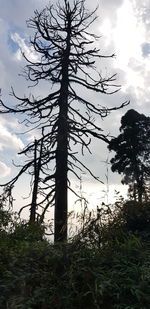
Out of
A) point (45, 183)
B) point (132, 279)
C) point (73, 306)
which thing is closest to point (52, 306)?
point (73, 306)

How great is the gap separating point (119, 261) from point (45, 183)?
28.7ft

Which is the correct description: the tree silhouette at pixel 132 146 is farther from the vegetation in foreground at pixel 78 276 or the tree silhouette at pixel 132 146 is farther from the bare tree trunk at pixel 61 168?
the vegetation in foreground at pixel 78 276

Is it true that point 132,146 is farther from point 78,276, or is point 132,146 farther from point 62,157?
point 78,276

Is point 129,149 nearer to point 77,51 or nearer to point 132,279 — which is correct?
point 77,51

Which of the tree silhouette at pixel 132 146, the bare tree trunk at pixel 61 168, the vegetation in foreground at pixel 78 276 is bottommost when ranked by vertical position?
the vegetation in foreground at pixel 78 276

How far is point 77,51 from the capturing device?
47.8 ft

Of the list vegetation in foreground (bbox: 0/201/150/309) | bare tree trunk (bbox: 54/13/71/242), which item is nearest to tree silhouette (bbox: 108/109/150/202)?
bare tree trunk (bbox: 54/13/71/242)

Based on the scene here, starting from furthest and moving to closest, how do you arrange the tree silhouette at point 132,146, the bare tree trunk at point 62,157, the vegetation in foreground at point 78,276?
the tree silhouette at point 132,146 → the bare tree trunk at point 62,157 → the vegetation in foreground at point 78,276

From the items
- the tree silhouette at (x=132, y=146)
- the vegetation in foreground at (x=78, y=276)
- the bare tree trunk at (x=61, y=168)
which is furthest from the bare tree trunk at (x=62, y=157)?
the tree silhouette at (x=132, y=146)

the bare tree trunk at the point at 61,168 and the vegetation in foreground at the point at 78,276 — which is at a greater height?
the bare tree trunk at the point at 61,168

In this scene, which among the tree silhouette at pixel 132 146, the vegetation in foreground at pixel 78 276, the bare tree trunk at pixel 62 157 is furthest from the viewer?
the tree silhouette at pixel 132 146

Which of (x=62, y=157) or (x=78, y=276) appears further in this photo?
(x=62, y=157)

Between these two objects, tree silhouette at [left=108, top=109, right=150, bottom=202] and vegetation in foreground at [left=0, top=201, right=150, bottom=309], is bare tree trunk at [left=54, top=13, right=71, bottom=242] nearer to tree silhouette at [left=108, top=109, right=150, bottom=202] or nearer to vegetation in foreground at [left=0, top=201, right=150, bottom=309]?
vegetation in foreground at [left=0, top=201, right=150, bottom=309]

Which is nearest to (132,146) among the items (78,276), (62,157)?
(62,157)
